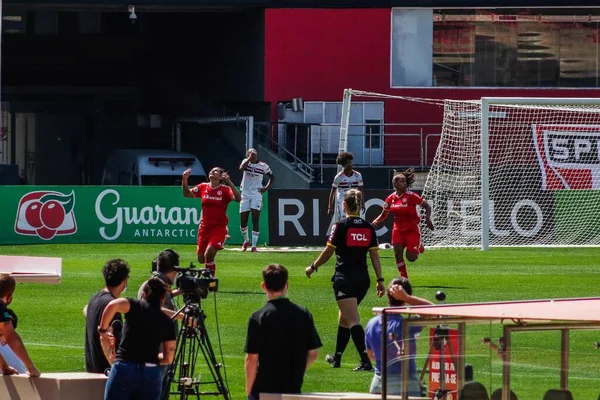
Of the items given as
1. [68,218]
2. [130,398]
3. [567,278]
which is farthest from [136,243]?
[130,398]

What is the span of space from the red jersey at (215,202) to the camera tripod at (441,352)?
44.5ft

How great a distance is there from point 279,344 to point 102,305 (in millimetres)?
1782

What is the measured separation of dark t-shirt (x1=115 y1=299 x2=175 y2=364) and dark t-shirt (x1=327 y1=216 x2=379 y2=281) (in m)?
4.52

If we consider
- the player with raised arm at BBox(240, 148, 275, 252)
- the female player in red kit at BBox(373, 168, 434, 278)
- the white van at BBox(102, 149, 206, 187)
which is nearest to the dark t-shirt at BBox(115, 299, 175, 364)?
the female player in red kit at BBox(373, 168, 434, 278)

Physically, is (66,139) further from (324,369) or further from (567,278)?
(324,369)

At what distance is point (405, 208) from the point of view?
2045cm

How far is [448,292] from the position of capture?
68.5ft

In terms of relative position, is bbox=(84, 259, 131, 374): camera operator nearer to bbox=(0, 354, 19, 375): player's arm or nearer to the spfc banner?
bbox=(0, 354, 19, 375): player's arm

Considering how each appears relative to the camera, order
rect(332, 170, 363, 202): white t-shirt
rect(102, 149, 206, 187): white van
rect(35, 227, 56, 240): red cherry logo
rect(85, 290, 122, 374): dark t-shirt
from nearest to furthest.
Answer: rect(85, 290, 122, 374): dark t-shirt
rect(332, 170, 363, 202): white t-shirt
rect(35, 227, 56, 240): red cherry logo
rect(102, 149, 206, 187): white van

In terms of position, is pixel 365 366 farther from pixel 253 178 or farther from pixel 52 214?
pixel 52 214

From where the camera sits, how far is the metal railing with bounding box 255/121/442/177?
41.2 metres

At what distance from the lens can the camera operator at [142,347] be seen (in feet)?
31.2

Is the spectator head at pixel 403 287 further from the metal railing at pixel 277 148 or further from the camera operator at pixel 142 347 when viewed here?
Result: the metal railing at pixel 277 148

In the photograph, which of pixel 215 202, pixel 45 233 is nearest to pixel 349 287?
pixel 215 202
